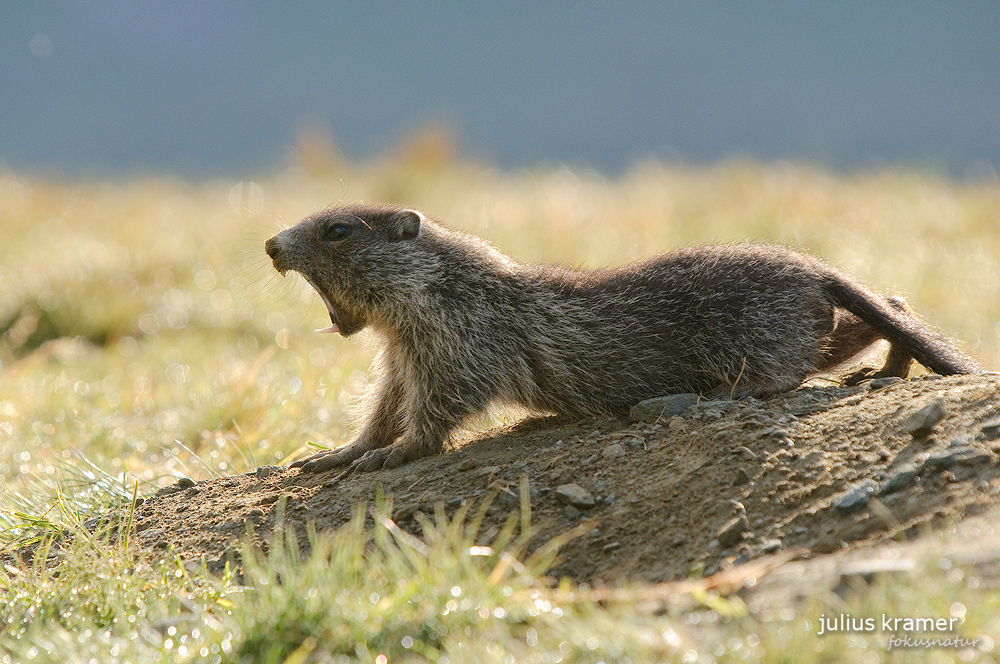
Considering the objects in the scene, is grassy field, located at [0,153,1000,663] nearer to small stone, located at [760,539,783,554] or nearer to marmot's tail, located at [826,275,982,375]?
small stone, located at [760,539,783,554]

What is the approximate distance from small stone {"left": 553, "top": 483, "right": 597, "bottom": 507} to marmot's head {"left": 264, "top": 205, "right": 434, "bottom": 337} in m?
1.61

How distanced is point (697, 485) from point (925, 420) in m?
0.97

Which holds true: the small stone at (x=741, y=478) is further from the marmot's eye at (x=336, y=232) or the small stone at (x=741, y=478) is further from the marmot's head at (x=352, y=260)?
the marmot's eye at (x=336, y=232)

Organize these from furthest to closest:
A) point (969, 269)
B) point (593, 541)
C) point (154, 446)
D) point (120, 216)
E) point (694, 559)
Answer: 1. point (120, 216)
2. point (969, 269)
3. point (154, 446)
4. point (593, 541)
5. point (694, 559)

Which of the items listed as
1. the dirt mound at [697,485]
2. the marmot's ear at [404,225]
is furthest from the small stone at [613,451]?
the marmot's ear at [404,225]

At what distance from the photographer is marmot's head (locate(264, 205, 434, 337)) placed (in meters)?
5.25

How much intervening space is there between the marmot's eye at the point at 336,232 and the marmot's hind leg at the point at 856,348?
266 cm

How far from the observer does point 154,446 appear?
6.18m

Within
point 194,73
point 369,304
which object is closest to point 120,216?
point 369,304

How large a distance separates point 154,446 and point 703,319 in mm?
3540

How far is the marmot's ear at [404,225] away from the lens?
5.40 metres

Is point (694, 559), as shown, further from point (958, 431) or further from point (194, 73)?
point (194, 73)

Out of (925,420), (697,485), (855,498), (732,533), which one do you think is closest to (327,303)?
(697,485)

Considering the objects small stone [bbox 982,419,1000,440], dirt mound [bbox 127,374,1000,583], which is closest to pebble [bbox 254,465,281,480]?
dirt mound [bbox 127,374,1000,583]
